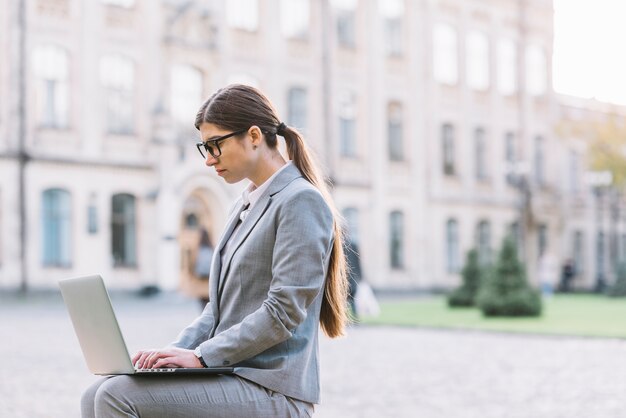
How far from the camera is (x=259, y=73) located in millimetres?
34531

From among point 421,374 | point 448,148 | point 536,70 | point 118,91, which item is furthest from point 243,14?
point 421,374

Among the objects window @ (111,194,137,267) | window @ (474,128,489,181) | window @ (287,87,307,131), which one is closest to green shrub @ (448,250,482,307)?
window @ (111,194,137,267)

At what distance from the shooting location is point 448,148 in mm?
41688

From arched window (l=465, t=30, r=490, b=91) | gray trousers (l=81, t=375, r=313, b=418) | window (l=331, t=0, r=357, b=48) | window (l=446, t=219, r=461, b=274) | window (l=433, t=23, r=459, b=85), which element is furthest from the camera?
arched window (l=465, t=30, r=490, b=91)

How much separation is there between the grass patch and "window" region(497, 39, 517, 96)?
710 inches

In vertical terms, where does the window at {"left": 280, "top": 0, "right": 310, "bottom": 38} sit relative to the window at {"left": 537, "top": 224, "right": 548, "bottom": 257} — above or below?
above

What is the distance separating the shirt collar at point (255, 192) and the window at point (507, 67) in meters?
41.4

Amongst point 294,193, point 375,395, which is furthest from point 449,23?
point 294,193

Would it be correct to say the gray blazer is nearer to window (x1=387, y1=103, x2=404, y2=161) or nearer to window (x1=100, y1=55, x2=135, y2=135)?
window (x1=100, y1=55, x2=135, y2=135)

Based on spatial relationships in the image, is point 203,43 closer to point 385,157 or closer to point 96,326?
point 385,157

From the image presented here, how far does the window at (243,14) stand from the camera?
112 ft

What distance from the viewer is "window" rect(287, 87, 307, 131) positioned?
3566cm

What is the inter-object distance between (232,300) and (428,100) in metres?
37.3

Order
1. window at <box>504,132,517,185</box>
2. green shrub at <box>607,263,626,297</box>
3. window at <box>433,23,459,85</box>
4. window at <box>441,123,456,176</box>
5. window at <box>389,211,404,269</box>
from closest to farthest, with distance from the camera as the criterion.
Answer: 1. green shrub at <box>607,263,626,297</box>
2. window at <box>389,211,404,269</box>
3. window at <box>433,23,459,85</box>
4. window at <box>441,123,456,176</box>
5. window at <box>504,132,517,185</box>
